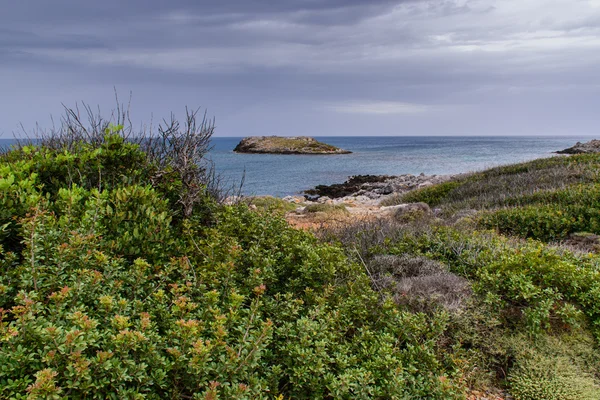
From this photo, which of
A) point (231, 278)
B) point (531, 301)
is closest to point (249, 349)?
point (231, 278)

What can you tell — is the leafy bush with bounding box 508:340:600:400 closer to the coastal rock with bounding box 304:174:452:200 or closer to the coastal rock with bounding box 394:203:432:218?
the coastal rock with bounding box 394:203:432:218

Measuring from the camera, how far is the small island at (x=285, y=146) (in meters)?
94.2

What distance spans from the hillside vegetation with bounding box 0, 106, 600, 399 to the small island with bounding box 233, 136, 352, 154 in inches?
3447

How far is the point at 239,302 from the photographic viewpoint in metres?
3.21

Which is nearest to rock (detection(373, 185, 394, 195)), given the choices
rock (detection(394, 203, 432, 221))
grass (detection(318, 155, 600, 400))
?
rock (detection(394, 203, 432, 221))

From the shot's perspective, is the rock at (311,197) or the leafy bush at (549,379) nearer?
the leafy bush at (549,379)

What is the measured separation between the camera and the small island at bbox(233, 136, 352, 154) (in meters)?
94.2

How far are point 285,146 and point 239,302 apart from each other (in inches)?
3788

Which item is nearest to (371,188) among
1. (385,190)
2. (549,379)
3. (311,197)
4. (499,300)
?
(385,190)

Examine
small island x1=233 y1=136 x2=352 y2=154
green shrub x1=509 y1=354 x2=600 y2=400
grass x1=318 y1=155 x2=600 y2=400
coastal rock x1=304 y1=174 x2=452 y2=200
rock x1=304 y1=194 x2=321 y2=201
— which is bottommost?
rock x1=304 y1=194 x2=321 y2=201

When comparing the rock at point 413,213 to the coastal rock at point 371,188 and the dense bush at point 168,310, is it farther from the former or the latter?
the coastal rock at point 371,188

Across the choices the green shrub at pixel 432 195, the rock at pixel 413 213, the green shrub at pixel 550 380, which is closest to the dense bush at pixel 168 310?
the green shrub at pixel 550 380

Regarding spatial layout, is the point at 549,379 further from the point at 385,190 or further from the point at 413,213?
the point at 385,190

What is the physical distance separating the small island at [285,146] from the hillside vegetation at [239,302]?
287 feet
